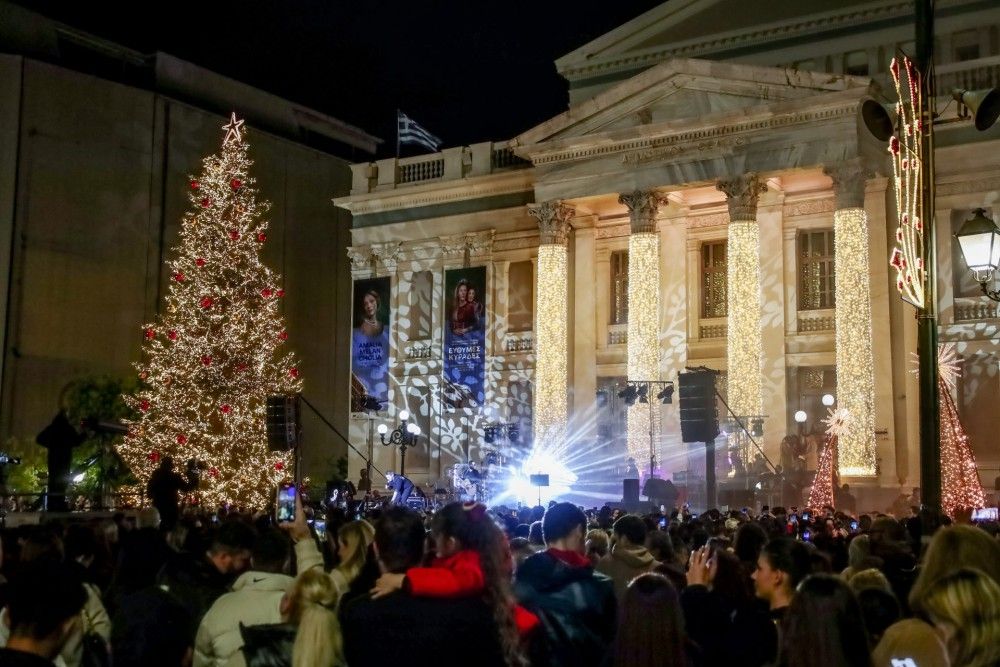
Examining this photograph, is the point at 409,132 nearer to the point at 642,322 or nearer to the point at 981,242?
the point at 642,322

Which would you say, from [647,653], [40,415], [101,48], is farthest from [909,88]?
[101,48]

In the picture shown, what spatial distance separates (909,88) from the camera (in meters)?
9.50

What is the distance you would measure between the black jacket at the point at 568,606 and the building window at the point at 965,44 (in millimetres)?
30329

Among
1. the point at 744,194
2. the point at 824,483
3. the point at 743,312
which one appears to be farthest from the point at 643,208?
the point at 824,483

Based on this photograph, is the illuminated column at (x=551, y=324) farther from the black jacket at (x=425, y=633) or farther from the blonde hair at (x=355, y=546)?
the black jacket at (x=425, y=633)

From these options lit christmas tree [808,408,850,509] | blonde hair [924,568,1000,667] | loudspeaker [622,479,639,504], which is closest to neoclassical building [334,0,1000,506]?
lit christmas tree [808,408,850,509]

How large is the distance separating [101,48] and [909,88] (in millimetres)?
39423

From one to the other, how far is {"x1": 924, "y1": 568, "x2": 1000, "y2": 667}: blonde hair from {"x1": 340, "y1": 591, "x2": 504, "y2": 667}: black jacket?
5.48 feet

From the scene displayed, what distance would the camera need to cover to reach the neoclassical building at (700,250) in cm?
3011

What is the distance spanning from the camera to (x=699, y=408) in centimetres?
1902

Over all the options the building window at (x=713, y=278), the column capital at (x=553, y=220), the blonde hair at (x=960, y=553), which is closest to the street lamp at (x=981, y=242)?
the blonde hair at (x=960, y=553)

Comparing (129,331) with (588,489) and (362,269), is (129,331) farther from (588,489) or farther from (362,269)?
(588,489)

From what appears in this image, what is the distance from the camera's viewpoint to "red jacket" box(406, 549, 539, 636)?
4406mm

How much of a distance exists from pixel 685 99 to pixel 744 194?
3438mm
